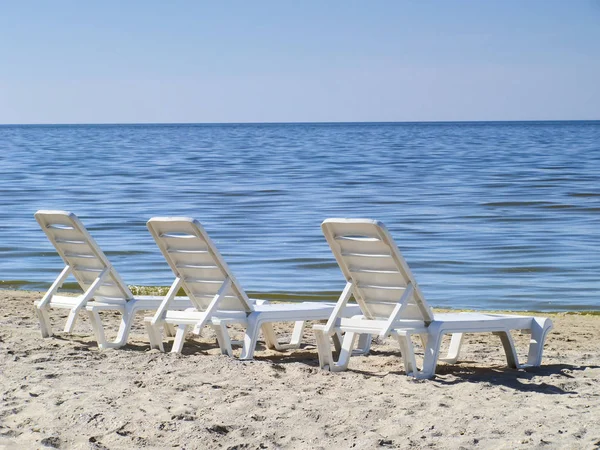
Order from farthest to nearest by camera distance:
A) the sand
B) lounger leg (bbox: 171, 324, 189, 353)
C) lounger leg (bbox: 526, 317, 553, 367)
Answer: lounger leg (bbox: 171, 324, 189, 353)
lounger leg (bbox: 526, 317, 553, 367)
the sand

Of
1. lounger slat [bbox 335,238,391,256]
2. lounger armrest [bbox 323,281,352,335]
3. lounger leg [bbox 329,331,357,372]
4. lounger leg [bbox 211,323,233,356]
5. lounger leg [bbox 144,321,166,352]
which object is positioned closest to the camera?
lounger slat [bbox 335,238,391,256]

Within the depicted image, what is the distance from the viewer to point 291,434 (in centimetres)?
491

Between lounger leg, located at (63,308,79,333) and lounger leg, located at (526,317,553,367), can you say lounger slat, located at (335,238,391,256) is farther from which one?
lounger leg, located at (63,308,79,333)

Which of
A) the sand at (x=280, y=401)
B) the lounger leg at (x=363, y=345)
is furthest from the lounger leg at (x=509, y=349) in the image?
the lounger leg at (x=363, y=345)

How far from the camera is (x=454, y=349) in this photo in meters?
→ 6.78

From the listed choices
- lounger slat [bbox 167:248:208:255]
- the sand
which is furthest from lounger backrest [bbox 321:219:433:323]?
lounger slat [bbox 167:248:208:255]

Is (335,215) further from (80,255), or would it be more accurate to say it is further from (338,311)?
(338,311)

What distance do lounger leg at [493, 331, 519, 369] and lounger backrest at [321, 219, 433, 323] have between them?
0.59 metres

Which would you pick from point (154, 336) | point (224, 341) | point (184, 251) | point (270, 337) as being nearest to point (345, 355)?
point (224, 341)

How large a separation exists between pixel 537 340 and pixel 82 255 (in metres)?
3.44

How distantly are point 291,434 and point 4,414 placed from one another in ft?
5.08

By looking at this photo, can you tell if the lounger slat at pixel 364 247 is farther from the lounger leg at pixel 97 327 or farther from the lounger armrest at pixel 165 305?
the lounger leg at pixel 97 327

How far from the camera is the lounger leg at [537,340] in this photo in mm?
6668

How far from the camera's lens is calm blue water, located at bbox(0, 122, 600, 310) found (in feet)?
41.6
